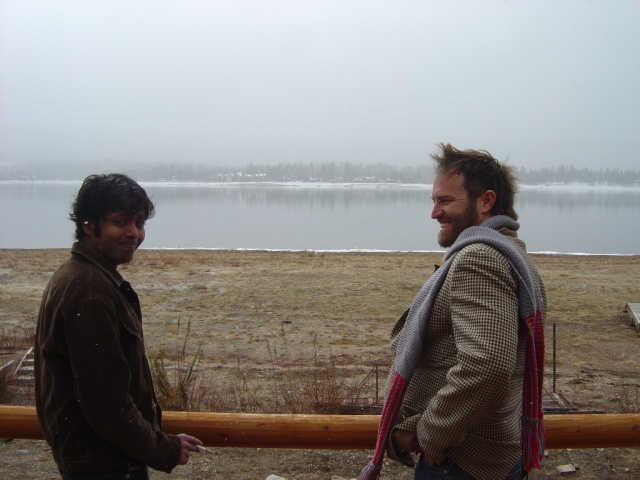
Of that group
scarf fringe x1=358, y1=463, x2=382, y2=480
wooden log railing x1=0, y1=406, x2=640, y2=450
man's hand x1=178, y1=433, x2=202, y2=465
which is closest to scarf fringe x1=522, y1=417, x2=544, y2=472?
scarf fringe x1=358, y1=463, x2=382, y2=480

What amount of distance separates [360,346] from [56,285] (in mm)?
7035

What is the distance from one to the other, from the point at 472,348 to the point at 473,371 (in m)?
0.05

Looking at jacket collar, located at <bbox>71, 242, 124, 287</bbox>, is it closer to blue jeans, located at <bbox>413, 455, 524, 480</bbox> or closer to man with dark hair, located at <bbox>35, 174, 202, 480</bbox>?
man with dark hair, located at <bbox>35, 174, 202, 480</bbox>

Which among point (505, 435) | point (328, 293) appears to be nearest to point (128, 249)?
point (505, 435)

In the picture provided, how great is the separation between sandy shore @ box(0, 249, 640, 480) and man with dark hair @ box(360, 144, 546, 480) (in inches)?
72.6

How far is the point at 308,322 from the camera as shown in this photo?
10172 millimetres

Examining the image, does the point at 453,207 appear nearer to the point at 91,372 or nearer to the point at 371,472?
the point at 371,472

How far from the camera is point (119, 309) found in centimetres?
171

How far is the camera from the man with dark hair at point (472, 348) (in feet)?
4.89

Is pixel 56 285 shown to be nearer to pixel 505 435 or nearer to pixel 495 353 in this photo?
pixel 495 353

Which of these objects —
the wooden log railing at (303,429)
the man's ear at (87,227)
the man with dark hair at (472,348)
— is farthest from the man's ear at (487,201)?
the man's ear at (87,227)

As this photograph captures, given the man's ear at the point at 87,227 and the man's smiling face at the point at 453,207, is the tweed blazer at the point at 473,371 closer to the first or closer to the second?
the man's smiling face at the point at 453,207

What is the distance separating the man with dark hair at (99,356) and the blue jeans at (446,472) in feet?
2.33

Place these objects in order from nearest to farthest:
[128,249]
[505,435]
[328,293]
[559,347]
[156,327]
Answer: [505,435]
[128,249]
[559,347]
[156,327]
[328,293]
